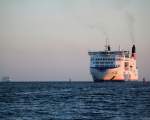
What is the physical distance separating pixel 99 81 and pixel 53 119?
112035mm

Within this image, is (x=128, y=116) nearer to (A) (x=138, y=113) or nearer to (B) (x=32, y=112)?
(A) (x=138, y=113)

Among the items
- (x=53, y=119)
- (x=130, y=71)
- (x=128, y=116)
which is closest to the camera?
(x=53, y=119)

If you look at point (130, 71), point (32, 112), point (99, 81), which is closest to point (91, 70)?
point (99, 81)

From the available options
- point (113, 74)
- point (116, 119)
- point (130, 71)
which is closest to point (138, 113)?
point (116, 119)

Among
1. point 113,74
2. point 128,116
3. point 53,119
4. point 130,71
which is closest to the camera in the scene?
point 53,119

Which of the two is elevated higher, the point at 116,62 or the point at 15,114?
the point at 116,62

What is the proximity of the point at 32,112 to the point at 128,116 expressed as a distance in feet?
25.4

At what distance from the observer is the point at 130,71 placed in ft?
529

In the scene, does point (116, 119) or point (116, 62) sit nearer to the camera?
point (116, 119)

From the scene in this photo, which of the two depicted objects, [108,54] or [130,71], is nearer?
[108,54]

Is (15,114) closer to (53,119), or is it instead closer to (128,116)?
(53,119)

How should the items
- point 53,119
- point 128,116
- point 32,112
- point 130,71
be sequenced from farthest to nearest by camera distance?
1. point 130,71
2. point 32,112
3. point 128,116
4. point 53,119

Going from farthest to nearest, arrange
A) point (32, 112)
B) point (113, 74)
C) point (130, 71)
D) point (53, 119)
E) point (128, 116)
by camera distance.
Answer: point (130, 71)
point (113, 74)
point (32, 112)
point (128, 116)
point (53, 119)

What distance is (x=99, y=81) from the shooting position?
147875 millimetres
